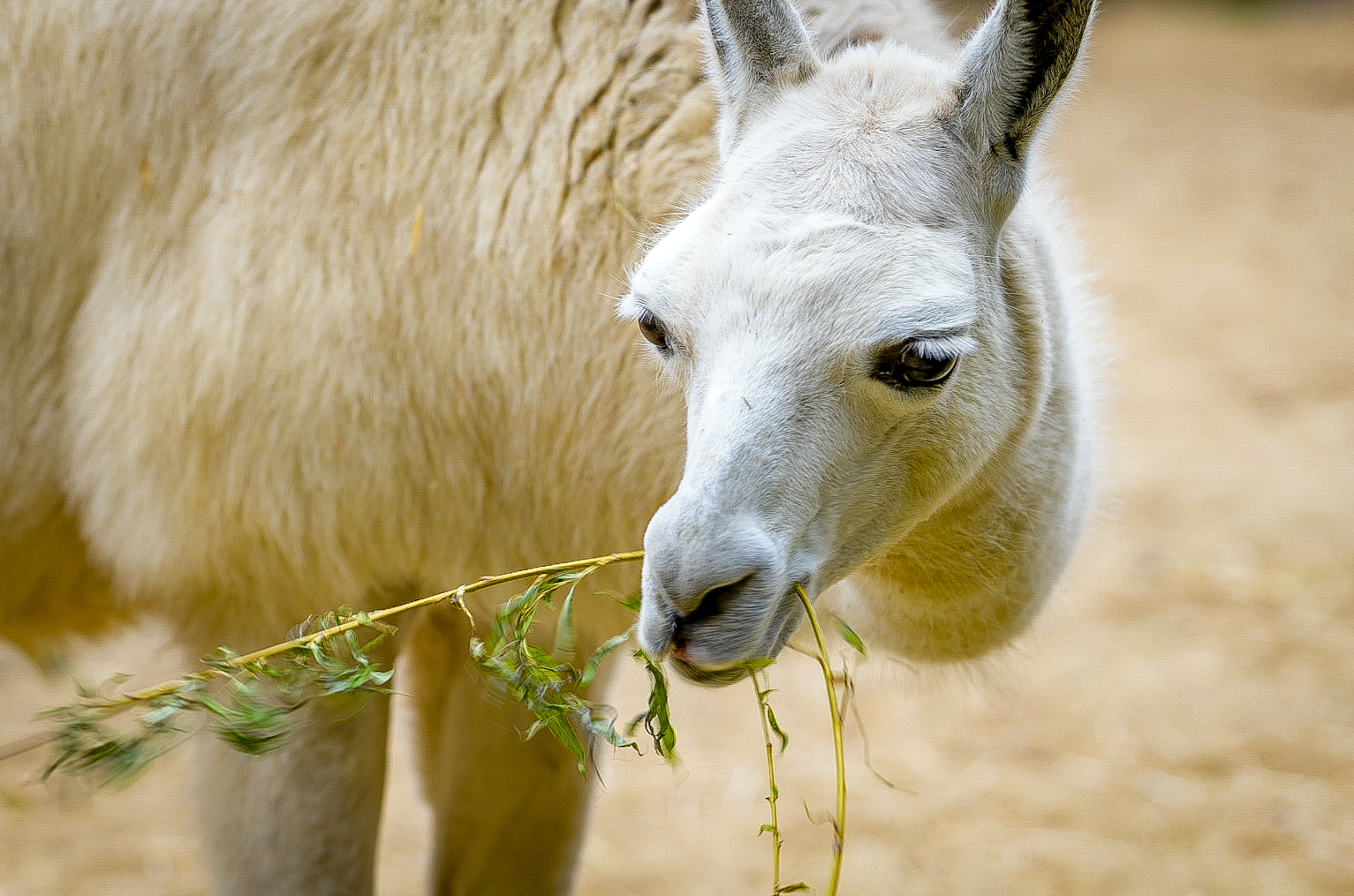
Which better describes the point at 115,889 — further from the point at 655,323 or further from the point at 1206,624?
the point at 1206,624

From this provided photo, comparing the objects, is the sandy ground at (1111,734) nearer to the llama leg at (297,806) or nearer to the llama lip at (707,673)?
the llama leg at (297,806)

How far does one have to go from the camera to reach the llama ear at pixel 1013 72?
194 cm

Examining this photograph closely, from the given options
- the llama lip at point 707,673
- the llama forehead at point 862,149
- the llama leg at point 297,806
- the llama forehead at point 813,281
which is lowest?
the llama leg at point 297,806

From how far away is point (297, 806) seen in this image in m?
2.74

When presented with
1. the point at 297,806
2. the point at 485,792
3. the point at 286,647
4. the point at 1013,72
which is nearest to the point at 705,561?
the point at 286,647

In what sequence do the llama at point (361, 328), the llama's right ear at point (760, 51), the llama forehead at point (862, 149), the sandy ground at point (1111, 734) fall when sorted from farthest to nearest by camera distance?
the sandy ground at point (1111, 734), the llama at point (361, 328), the llama's right ear at point (760, 51), the llama forehead at point (862, 149)

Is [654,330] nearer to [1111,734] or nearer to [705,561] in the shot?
[705,561]

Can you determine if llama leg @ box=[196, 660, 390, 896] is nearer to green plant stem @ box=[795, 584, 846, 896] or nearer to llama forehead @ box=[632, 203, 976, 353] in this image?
green plant stem @ box=[795, 584, 846, 896]

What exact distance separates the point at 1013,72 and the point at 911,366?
1.78ft

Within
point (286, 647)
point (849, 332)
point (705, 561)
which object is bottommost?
point (286, 647)

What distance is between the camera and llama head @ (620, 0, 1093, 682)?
5.72ft

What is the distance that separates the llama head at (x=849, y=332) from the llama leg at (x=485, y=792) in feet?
4.47

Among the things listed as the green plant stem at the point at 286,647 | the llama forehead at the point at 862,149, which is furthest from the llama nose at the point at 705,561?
the llama forehead at the point at 862,149

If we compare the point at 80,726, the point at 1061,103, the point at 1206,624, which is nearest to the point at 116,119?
the point at 80,726
